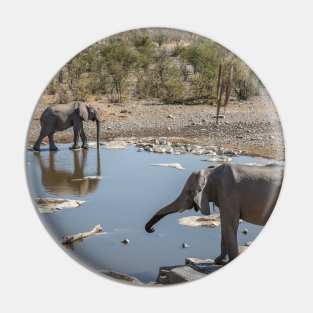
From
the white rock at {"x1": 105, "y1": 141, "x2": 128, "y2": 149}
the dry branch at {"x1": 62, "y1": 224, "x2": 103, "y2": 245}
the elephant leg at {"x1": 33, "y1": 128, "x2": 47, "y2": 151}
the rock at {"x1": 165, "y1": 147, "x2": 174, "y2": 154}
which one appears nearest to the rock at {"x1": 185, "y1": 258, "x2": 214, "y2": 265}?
the dry branch at {"x1": 62, "y1": 224, "x2": 103, "y2": 245}

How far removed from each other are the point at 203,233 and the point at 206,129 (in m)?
0.77

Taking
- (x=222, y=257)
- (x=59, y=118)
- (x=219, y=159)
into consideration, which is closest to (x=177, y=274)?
(x=222, y=257)

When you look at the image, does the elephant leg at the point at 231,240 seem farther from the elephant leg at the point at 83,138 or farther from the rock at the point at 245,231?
the elephant leg at the point at 83,138

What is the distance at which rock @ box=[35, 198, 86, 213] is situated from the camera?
4770 mm

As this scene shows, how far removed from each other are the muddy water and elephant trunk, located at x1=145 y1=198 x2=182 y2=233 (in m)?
0.03

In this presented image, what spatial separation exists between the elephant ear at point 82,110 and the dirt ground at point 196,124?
2.0 inches

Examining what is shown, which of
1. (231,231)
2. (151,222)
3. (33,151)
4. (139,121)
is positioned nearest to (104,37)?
(139,121)

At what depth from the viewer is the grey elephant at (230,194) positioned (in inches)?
188

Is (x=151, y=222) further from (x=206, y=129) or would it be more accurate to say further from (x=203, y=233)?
(x=206, y=129)

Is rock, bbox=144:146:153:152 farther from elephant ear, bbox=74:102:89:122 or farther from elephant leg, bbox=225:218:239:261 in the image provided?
elephant leg, bbox=225:218:239:261

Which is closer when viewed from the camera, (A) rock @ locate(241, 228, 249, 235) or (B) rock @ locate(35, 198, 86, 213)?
(B) rock @ locate(35, 198, 86, 213)

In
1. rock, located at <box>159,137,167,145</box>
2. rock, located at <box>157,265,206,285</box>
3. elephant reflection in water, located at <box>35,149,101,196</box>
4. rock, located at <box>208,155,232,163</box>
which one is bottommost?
rock, located at <box>157,265,206,285</box>

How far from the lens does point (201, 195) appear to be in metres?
4.77

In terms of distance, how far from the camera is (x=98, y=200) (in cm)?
477
